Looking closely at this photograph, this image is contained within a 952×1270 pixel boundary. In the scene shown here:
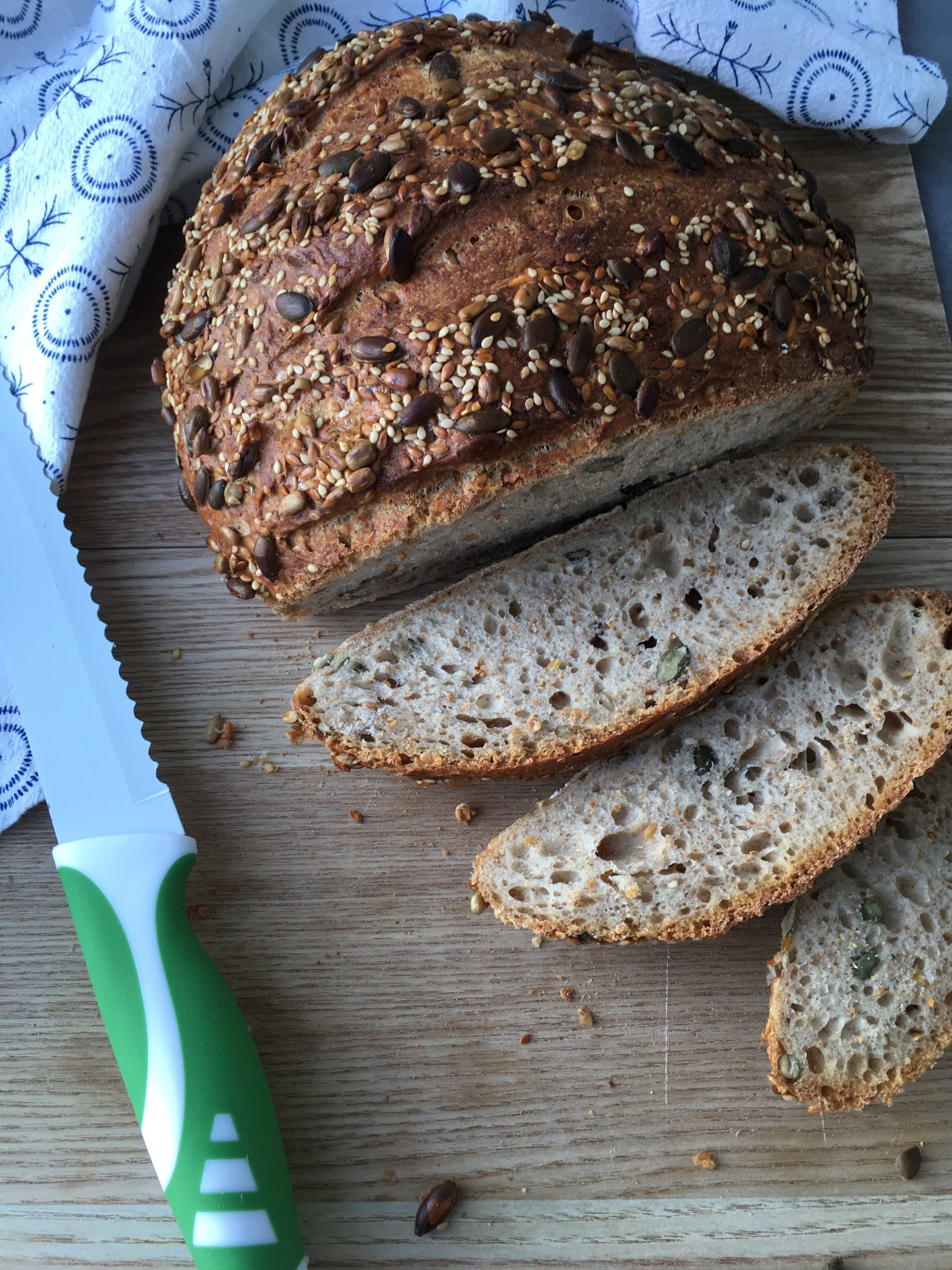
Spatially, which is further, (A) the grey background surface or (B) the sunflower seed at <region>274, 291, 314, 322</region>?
(A) the grey background surface

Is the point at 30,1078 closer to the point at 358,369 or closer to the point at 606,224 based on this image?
the point at 358,369

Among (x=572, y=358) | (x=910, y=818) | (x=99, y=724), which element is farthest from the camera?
(x=910, y=818)

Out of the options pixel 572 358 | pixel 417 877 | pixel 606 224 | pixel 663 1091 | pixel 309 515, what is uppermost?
pixel 606 224

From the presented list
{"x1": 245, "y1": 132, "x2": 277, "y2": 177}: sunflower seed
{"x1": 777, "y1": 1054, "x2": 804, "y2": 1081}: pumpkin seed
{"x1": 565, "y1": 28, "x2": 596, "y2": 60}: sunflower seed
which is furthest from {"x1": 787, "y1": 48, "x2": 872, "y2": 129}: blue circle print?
{"x1": 777, "y1": 1054, "x2": 804, "y2": 1081}: pumpkin seed

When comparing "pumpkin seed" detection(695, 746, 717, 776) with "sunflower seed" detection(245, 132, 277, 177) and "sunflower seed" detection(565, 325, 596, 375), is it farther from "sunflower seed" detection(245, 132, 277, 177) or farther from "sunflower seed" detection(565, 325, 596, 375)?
"sunflower seed" detection(245, 132, 277, 177)

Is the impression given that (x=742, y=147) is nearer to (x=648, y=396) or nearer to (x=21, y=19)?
(x=648, y=396)

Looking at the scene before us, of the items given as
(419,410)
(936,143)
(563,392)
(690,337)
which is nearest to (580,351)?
(563,392)

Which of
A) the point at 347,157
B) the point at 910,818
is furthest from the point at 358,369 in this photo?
the point at 910,818
